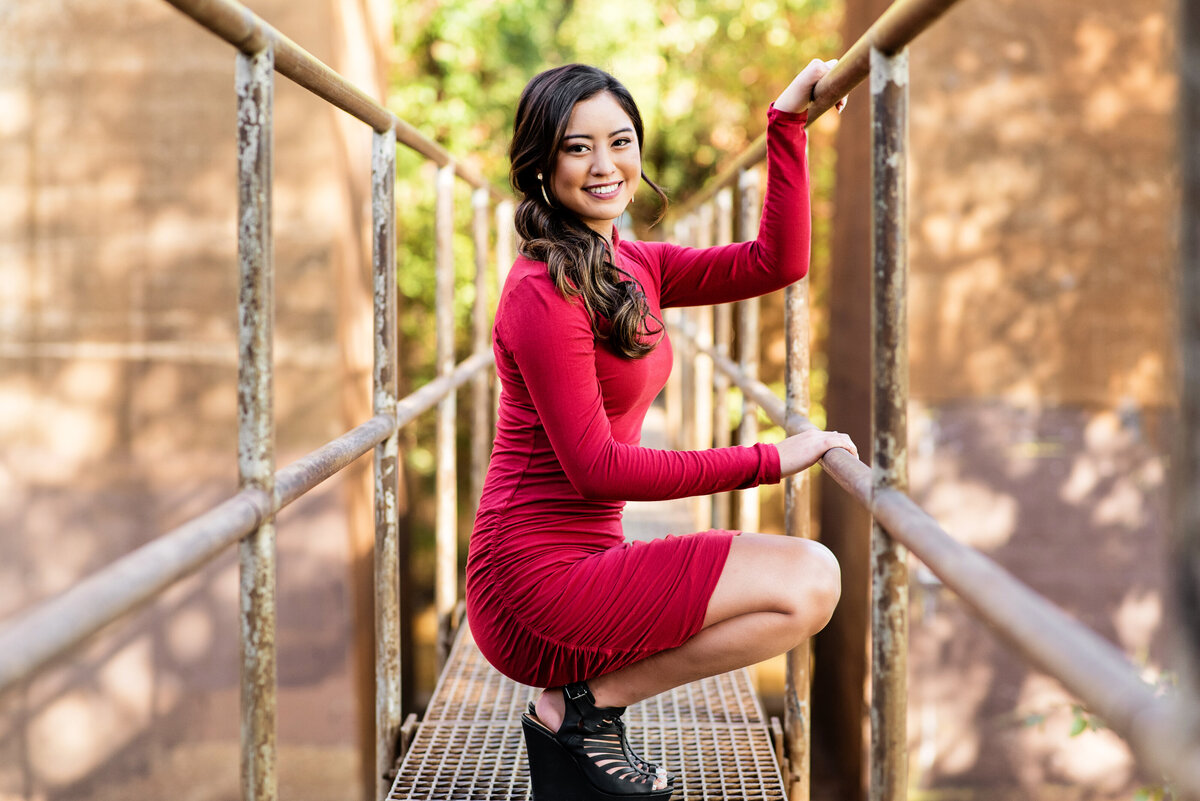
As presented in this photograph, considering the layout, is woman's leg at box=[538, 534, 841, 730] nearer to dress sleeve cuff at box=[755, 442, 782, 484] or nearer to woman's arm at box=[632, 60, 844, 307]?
dress sleeve cuff at box=[755, 442, 782, 484]

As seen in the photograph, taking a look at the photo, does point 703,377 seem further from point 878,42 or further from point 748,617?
point 878,42

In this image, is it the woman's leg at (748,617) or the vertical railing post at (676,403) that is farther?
the vertical railing post at (676,403)

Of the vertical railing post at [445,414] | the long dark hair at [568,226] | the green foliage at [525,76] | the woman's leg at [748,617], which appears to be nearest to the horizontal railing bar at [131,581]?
the long dark hair at [568,226]

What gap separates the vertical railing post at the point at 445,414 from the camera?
261 cm

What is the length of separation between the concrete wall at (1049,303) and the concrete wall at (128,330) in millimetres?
2509

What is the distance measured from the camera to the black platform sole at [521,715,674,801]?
1590mm

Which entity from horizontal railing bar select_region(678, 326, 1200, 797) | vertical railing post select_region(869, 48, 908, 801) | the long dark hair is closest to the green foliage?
the long dark hair

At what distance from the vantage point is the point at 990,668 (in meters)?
4.62

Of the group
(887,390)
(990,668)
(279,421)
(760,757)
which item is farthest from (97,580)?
(990,668)

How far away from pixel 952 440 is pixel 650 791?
325 centimetres

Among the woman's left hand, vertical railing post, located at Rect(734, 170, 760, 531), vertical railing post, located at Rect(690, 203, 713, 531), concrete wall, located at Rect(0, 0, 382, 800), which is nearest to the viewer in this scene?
the woman's left hand

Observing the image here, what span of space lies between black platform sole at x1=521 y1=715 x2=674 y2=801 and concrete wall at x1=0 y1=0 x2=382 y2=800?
3.29 metres

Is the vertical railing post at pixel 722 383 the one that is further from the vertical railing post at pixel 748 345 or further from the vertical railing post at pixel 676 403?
the vertical railing post at pixel 676 403

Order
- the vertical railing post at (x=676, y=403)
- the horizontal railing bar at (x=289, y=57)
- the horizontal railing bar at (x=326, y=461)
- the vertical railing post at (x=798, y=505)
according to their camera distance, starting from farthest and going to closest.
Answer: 1. the vertical railing post at (x=676, y=403)
2. the vertical railing post at (x=798, y=505)
3. the horizontal railing bar at (x=326, y=461)
4. the horizontal railing bar at (x=289, y=57)
